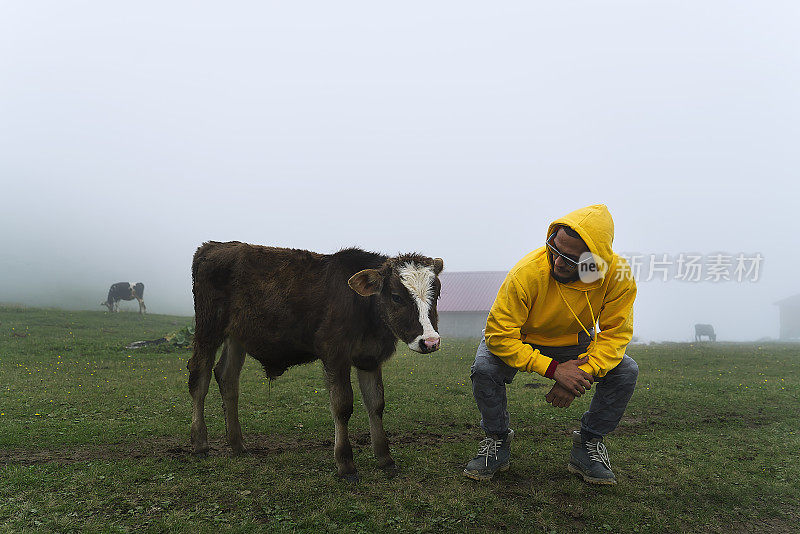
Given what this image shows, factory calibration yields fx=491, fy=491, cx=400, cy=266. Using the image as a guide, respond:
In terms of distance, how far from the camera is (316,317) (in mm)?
5758

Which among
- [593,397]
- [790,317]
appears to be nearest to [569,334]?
[593,397]

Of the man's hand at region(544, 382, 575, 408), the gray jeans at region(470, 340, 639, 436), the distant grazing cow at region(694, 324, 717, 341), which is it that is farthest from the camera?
the distant grazing cow at region(694, 324, 717, 341)

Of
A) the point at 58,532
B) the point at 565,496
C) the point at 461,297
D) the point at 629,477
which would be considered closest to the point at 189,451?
the point at 58,532

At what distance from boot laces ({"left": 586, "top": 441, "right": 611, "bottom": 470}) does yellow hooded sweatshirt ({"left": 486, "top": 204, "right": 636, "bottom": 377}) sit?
94 centimetres

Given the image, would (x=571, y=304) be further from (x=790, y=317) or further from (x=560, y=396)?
(x=790, y=317)

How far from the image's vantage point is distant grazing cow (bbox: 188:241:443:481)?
5391 millimetres

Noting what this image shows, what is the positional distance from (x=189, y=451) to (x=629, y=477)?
5.29 meters

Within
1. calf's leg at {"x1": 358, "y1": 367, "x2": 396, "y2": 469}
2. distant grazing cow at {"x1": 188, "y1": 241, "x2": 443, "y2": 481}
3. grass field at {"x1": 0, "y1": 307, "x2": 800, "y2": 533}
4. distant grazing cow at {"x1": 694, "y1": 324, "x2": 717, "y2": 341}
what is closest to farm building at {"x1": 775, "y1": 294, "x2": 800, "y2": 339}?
distant grazing cow at {"x1": 694, "y1": 324, "x2": 717, "y2": 341}

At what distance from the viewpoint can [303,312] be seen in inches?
229

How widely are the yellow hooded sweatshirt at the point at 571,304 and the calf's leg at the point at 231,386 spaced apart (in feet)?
11.5

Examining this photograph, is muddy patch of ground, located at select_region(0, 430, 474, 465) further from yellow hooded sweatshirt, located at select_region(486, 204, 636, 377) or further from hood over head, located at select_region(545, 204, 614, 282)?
hood over head, located at select_region(545, 204, 614, 282)

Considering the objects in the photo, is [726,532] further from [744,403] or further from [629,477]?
[744,403]

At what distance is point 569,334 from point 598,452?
1.26m

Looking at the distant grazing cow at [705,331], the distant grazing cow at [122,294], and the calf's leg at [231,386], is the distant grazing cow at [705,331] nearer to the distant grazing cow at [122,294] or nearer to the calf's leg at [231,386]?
the distant grazing cow at [122,294]
